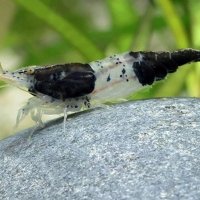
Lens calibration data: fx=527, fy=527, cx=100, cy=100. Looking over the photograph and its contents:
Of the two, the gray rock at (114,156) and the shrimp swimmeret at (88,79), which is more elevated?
the shrimp swimmeret at (88,79)

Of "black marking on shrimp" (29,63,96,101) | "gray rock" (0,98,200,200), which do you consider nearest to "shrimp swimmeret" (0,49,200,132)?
"black marking on shrimp" (29,63,96,101)

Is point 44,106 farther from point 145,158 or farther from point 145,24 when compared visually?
point 145,24

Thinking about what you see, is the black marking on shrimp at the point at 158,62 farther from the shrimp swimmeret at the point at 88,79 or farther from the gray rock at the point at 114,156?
the gray rock at the point at 114,156

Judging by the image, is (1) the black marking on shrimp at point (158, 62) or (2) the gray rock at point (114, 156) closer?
(2) the gray rock at point (114, 156)

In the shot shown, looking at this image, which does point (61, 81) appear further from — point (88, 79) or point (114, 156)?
point (114, 156)

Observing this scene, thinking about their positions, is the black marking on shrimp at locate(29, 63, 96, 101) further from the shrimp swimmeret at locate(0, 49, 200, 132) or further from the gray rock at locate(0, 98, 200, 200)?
the gray rock at locate(0, 98, 200, 200)

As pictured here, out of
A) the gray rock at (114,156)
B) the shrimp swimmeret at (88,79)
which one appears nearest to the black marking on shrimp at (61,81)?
the shrimp swimmeret at (88,79)
